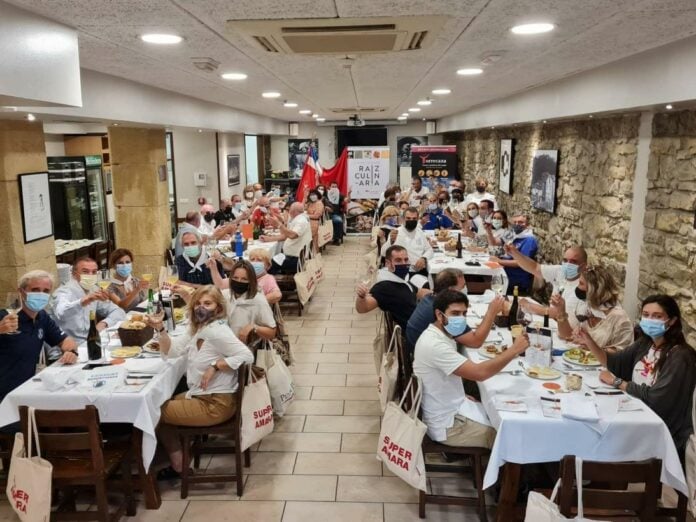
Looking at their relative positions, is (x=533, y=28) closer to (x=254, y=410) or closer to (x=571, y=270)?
(x=571, y=270)

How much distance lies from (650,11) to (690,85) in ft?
4.02

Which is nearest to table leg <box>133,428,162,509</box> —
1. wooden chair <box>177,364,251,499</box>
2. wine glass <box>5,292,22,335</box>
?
wooden chair <box>177,364,251,499</box>

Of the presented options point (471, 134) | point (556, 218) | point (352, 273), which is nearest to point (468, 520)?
point (556, 218)

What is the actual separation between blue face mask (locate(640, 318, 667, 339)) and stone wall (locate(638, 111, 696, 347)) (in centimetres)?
167

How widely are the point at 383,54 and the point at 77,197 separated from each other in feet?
28.8

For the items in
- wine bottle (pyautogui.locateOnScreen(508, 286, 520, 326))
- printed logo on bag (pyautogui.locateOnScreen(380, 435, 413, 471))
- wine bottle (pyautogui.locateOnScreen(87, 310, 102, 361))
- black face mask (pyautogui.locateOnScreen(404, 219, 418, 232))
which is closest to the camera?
printed logo on bag (pyautogui.locateOnScreen(380, 435, 413, 471))

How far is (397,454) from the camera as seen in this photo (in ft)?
12.4

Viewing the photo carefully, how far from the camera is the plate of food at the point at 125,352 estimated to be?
440 centimetres

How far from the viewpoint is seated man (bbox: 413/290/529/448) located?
3.73 meters

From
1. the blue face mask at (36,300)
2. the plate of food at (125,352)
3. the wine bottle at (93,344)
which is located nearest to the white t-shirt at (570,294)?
the plate of food at (125,352)

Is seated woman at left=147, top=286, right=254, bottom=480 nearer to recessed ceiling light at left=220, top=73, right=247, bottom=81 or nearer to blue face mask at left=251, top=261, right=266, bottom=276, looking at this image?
blue face mask at left=251, top=261, right=266, bottom=276

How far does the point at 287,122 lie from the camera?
19203 millimetres

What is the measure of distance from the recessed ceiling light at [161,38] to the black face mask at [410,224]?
444 cm

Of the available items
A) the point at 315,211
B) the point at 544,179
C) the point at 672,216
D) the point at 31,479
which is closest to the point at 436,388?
the point at 31,479
